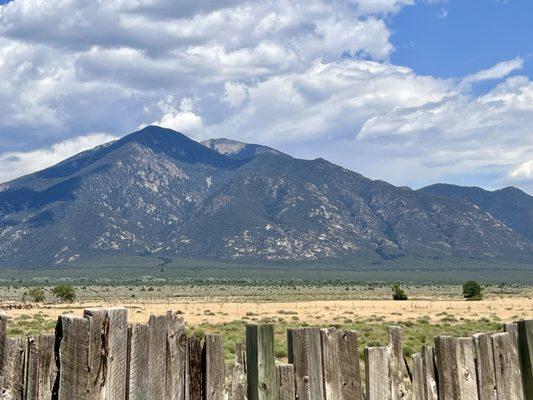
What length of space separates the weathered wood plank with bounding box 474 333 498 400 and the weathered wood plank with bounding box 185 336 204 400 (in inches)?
66.5

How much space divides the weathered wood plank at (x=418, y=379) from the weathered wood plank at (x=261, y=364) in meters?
0.89

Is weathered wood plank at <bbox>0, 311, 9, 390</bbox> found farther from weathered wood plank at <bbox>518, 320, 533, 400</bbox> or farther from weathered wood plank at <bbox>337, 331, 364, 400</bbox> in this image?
weathered wood plank at <bbox>518, 320, 533, 400</bbox>

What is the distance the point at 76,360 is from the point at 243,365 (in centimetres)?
99

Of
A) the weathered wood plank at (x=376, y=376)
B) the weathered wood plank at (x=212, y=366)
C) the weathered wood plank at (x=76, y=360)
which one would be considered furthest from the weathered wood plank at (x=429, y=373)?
the weathered wood plank at (x=76, y=360)

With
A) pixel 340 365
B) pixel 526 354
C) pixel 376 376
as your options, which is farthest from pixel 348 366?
pixel 526 354

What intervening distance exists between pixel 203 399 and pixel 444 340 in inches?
57.6

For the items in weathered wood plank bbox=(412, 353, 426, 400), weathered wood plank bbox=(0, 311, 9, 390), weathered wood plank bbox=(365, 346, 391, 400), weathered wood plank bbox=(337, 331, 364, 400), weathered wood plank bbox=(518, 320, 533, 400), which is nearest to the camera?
weathered wood plank bbox=(0, 311, 9, 390)

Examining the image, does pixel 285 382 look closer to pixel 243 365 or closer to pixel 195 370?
pixel 243 365

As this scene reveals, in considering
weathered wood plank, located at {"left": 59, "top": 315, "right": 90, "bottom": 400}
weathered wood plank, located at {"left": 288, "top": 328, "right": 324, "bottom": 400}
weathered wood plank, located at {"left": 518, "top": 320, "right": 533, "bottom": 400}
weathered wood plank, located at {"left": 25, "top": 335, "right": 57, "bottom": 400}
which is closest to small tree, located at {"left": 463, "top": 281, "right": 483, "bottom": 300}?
weathered wood plank, located at {"left": 518, "top": 320, "right": 533, "bottom": 400}

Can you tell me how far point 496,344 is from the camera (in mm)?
4355

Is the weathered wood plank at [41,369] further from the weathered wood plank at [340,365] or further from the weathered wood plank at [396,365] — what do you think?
the weathered wood plank at [396,365]

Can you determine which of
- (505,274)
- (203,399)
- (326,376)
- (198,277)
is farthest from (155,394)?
(505,274)

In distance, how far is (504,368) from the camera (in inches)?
172

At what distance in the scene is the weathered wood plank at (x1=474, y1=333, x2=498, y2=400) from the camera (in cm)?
427
